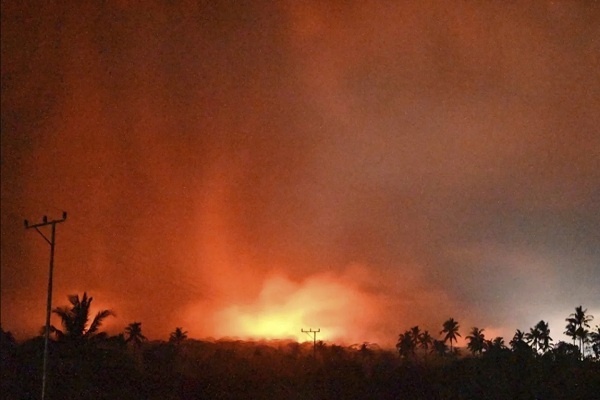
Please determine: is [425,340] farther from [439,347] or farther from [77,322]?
[77,322]

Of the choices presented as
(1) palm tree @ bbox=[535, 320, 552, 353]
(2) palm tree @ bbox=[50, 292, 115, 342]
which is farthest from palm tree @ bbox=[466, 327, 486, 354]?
(2) palm tree @ bbox=[50, 292, 115, 342]

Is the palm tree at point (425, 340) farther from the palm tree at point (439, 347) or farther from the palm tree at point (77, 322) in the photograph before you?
the palm tree at point (77, 322)

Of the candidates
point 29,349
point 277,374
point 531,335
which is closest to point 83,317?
point 29,349

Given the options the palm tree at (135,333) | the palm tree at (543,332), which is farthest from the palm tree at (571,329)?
the palm tree at (135,333)

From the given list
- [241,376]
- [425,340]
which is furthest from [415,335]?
[241,376]

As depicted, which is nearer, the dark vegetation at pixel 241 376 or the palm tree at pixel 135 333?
the dark vegetation at pixel 241 376

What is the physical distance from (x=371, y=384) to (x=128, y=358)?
18.1m

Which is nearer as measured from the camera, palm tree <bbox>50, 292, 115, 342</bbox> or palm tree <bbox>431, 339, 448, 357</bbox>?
palm tree <bbox>50, 292, 115, 342</bbox>

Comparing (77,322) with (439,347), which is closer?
(77,322)

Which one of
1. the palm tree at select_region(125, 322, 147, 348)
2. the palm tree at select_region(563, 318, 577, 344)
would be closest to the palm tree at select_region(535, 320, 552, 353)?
the palm tree at select_region(563, 318, 577, 344)

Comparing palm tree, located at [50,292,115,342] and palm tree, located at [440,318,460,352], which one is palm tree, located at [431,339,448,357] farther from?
palm tree, located at [50,292,115,342]

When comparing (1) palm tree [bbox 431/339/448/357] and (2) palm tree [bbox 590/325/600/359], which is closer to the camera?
(2) palm tree [bbox 590/325/600/359]

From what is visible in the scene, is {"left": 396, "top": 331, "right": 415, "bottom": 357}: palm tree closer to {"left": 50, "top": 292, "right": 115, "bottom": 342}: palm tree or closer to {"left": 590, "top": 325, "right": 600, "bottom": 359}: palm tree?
{"left": 590, "top": 325, "right": 600, "bottom": 359}: palm tree

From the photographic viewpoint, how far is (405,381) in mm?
50438
